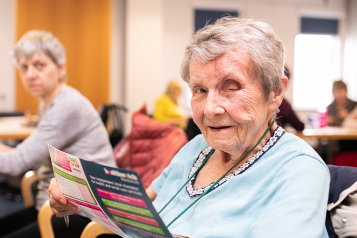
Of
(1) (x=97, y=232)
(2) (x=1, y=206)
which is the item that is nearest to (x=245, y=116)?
(1) (x=97, y=232)

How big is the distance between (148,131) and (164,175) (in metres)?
0.57

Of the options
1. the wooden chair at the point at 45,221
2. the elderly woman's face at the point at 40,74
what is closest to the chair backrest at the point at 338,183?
the wooden chair at the point at 45,221

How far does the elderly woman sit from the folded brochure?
0.55 ft

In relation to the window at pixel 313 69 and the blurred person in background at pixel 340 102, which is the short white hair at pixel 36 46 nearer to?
the blurred person in background at pixel 340 102

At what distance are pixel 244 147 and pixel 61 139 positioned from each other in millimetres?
938

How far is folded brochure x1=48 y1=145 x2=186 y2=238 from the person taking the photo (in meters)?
0.66

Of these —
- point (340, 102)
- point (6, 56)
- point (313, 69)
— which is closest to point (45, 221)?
point (340, 102)

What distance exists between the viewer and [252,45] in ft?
2.71

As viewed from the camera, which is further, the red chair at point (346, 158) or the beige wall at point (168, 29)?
the beige wall at point (168, 29)

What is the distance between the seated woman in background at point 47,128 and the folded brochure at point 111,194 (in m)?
0.62

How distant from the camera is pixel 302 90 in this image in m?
7.02

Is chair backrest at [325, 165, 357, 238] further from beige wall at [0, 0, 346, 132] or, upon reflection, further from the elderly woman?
beige wall at [0, 0, 346, 132]

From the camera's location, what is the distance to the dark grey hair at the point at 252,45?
2.72ft

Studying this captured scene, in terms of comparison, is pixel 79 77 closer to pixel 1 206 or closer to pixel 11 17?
pixel 11 17
